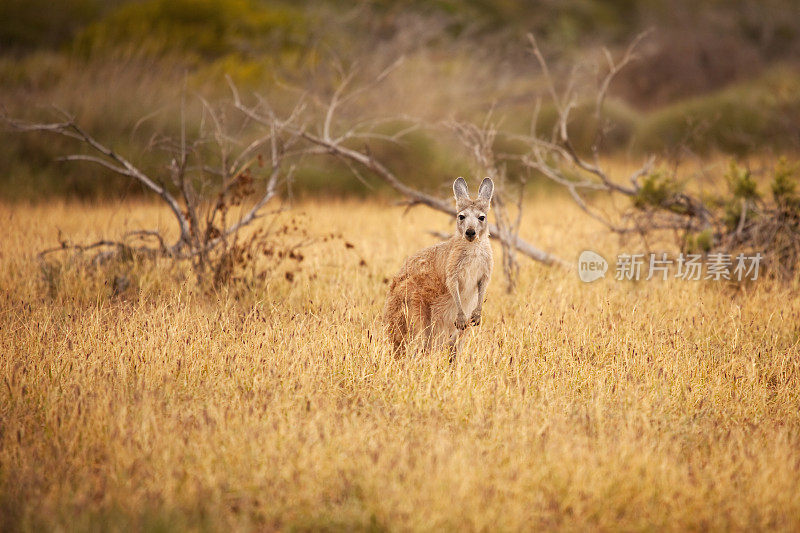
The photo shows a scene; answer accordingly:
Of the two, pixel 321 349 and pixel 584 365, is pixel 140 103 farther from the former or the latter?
pixel 584 365

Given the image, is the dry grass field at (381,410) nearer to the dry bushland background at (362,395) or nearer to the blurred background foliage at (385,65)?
the dry bushland background at (362,395)

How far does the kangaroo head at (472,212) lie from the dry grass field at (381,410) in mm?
998

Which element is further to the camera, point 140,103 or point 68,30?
point 68,30

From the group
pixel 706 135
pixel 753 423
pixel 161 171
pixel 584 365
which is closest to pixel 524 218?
pixel 161 171

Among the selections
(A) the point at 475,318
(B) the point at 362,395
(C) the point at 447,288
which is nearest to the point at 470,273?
(C) the point at 447,288

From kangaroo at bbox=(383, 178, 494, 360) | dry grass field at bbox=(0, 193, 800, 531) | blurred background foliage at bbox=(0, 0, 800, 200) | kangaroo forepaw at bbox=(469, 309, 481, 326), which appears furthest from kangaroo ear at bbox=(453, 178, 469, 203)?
blurred background foliage at bbox=(0, 0, 800, 200)

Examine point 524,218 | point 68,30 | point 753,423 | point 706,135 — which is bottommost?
point 753,423

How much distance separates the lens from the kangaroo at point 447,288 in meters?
5.72

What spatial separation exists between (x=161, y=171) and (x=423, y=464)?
10336 millimetres

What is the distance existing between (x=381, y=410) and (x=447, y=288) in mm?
1144

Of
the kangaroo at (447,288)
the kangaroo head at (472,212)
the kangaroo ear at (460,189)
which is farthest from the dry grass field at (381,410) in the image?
the kangaroo ear at (460,189)

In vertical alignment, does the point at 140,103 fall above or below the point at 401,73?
below

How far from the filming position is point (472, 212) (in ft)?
18.7

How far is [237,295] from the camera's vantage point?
7852 mm
